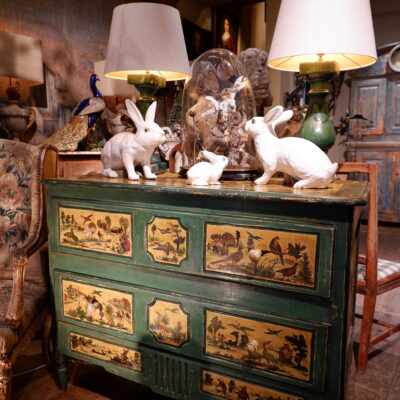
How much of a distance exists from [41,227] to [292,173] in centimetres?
112

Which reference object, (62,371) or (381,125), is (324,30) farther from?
(381,125)

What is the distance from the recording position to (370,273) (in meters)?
1.90

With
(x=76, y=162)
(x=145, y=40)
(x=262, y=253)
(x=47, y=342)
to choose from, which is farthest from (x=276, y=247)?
(x=76, y=162)

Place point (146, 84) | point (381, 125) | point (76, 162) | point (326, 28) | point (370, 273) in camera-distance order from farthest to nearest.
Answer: point (381, 125) → point (76, 162) → point (370, 273) → point (146, 84) → point (326, 28)

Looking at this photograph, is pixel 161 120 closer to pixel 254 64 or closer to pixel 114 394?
pixel 254 64

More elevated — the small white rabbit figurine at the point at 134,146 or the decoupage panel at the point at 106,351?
the small white rabbit figurine at the point at 134,146

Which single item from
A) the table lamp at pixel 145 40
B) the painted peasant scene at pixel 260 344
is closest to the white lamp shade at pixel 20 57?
the table lamp at pixel 145 40

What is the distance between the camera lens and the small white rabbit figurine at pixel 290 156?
1.24m

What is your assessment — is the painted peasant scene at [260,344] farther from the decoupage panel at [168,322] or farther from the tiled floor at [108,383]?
the tiled floor at [108,383]

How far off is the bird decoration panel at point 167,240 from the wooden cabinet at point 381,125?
4.53 meters

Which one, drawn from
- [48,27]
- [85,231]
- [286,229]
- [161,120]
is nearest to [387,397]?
[286,229]

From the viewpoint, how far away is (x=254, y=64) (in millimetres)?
2348

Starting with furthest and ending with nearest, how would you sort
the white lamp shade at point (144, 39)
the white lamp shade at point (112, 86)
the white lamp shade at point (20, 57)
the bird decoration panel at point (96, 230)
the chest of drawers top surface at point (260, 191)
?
the white lamp shade at point (112, 86), the white lamp shade at point (20, 57), the white lamp shade at point (144, 39), the bird decoration panel at point (96, 230), the chest of drawers top surface at point (260, 191)

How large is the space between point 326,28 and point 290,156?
0.46 m
